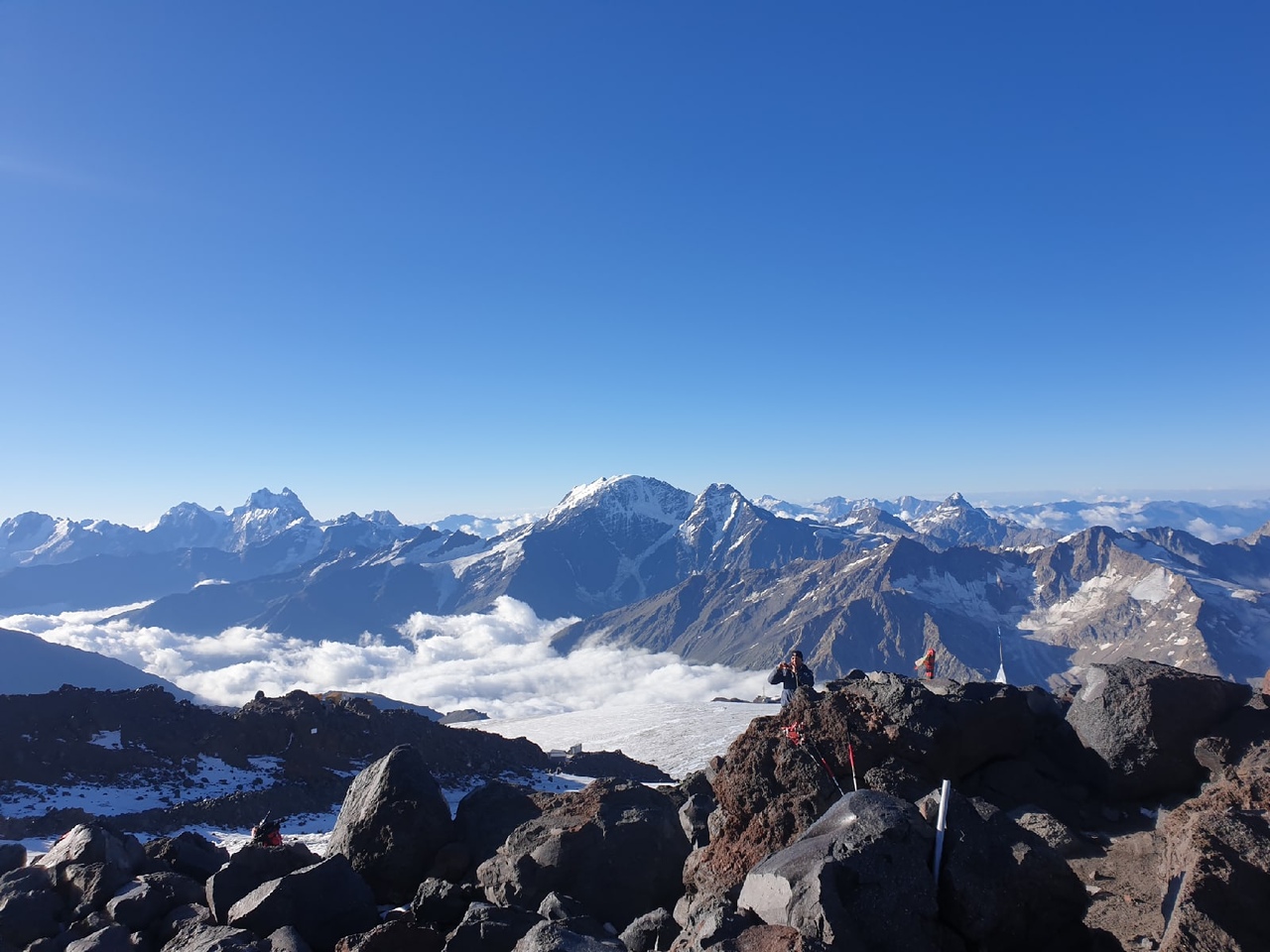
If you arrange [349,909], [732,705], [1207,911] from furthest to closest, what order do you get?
[732,705] → [349,909] → [1207,911]

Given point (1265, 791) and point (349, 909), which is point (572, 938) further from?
point (1265, 791)

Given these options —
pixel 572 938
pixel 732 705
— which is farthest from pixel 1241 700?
pixel 732 705

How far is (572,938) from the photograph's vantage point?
8258mm

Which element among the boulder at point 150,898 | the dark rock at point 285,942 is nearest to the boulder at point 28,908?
the boulder at point 150,898

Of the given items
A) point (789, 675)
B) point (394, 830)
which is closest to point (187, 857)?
point (394, 830)

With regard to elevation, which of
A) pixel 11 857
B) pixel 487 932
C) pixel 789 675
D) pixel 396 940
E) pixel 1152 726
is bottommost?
pixel 11 857

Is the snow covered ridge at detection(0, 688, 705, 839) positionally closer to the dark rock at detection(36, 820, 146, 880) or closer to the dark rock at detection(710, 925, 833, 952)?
the dark rock at detection(36, 820, 146, 880)

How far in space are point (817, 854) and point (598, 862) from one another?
5278mm

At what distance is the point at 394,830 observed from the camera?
528 inches

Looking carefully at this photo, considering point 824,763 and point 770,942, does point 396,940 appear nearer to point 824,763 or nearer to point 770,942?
point 770,942

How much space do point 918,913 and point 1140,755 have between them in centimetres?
783

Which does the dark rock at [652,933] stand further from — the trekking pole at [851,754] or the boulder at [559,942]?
the trekking pole at [851,754]

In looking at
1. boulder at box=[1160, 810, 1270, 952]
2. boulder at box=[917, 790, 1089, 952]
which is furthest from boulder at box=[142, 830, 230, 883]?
boulder at box=[1160, 810, 1270, 952]

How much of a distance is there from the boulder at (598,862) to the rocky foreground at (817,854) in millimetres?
A: 37
